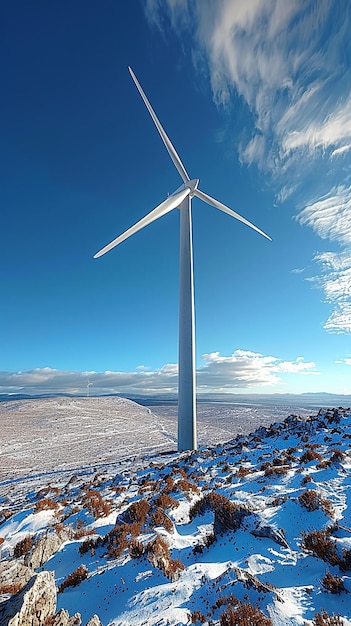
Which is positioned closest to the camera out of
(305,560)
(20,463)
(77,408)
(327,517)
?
(305,560)

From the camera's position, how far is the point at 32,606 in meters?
4.90

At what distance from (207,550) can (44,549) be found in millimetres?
5768

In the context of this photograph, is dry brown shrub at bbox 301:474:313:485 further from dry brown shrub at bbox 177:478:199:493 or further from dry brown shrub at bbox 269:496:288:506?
dry brown shrub at bbox 177:478:199:493

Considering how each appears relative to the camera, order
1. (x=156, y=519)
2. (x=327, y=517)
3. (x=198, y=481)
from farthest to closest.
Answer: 1. (x=198, y=481)
2. (x=156, y=519)
3. (x=327, y=517)

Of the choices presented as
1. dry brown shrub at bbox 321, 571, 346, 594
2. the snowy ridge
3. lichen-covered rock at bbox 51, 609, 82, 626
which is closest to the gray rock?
the snowy ridge

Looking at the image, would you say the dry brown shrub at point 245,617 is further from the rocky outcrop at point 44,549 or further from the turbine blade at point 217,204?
the turbine blade at point 217,204

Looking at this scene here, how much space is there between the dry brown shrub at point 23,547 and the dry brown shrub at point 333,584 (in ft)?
33.4

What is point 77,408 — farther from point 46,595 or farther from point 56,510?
point 46,595

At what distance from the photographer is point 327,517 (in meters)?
8.78

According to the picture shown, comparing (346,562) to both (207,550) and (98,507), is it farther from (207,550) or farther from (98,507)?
(98,507)

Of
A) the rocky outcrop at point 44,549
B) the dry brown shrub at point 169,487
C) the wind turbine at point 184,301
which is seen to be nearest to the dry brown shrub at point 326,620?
the rocky outcrop at point 44,549

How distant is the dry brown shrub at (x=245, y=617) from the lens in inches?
191

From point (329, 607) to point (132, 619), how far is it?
3903 mm

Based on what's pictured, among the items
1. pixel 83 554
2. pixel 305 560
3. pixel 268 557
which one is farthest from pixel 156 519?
pixel 305 560
